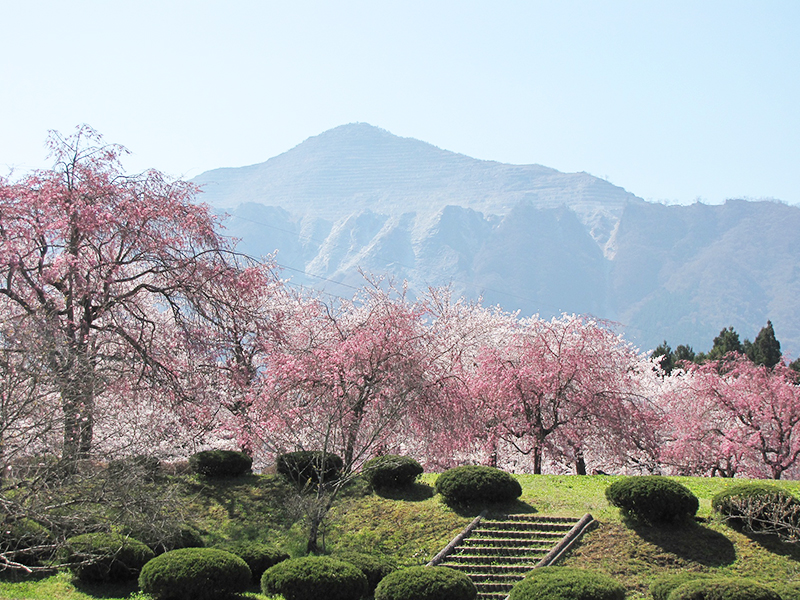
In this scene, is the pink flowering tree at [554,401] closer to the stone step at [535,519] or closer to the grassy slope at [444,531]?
the grassy slope at [444,531]

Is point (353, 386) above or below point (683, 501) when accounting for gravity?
above

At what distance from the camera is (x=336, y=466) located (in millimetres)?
23922

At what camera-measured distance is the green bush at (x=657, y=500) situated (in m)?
17.9

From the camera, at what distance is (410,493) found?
2252cm

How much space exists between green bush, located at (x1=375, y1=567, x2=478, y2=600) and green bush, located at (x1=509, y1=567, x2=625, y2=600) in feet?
3.57

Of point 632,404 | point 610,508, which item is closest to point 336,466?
point 610,508

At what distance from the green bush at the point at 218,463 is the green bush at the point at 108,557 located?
7.49 metres

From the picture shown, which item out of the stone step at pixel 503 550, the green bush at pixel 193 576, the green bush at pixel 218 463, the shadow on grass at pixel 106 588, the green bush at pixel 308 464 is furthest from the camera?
the green bush at pixel 218 463

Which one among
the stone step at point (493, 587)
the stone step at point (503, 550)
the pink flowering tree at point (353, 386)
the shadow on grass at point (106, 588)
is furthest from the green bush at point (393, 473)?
the shadow on grass at point (106, 588)

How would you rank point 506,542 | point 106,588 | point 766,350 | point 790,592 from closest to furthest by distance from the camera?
point 790,592 < point 106,588 < point 506,542 < point 766,350

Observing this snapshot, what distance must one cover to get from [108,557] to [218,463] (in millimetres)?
9126

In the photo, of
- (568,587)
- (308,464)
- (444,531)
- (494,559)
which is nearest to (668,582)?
(568,587)

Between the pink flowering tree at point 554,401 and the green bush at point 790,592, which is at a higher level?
the pink flowering tree at point 554,401

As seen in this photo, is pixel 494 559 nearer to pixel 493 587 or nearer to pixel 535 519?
pixel 493 587
